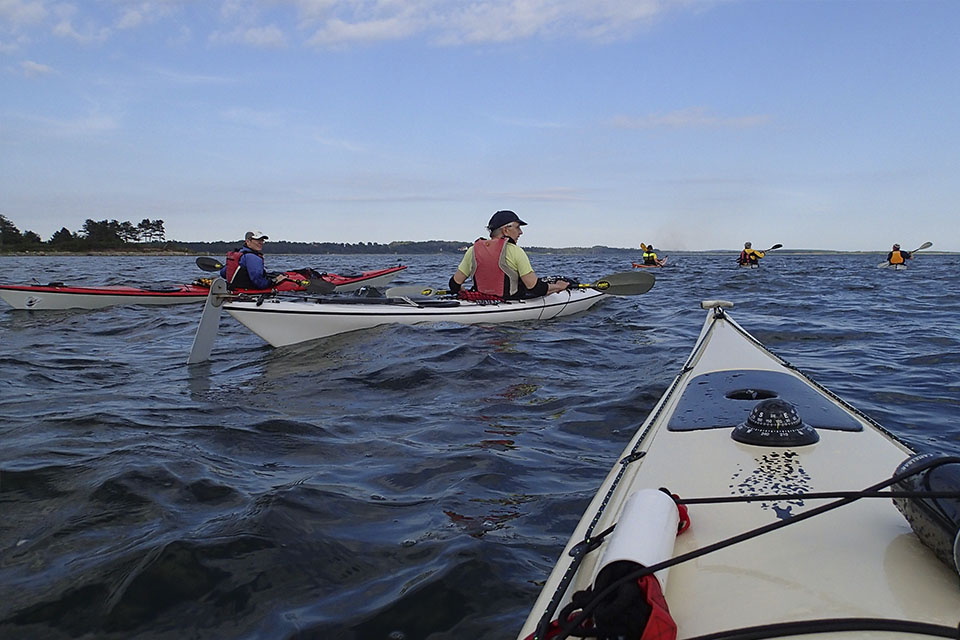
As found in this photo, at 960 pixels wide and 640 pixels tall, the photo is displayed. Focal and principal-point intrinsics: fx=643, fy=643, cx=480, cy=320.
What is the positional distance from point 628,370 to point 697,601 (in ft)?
15.2

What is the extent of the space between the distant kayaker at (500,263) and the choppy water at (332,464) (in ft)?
3.51

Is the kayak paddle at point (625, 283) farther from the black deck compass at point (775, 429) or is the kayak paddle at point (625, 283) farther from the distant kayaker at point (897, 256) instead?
the distant kayaker at point (897, 256)

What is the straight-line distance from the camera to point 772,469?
79.1 inches

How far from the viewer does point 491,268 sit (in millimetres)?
8195

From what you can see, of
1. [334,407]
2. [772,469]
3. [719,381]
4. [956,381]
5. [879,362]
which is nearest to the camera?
[772,469]

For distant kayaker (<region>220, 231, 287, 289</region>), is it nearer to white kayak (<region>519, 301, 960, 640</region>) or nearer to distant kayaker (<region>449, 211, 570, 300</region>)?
distant kayaker (<region>449, 211, 570, 300</region>)

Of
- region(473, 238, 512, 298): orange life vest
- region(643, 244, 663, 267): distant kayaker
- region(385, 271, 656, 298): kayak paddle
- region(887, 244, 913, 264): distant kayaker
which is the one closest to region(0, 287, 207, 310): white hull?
region(385, 271, 656, 298): kayak paddle

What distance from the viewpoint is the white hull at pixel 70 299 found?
406 inches

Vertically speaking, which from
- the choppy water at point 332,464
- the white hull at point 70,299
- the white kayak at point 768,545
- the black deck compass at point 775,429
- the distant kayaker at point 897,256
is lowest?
the choppy water at point 332,464

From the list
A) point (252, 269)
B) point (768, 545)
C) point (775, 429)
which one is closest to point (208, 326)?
Answer: point (252, 269)

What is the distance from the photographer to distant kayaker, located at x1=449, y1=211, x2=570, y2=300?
8086mm

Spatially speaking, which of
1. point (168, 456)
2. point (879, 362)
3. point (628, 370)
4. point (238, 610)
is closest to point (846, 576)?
point (238, 610)

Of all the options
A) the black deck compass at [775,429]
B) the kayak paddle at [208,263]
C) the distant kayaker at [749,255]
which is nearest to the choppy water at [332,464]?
the black deck compass at [775,429]

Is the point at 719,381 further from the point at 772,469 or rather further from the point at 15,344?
the point at 15,344
